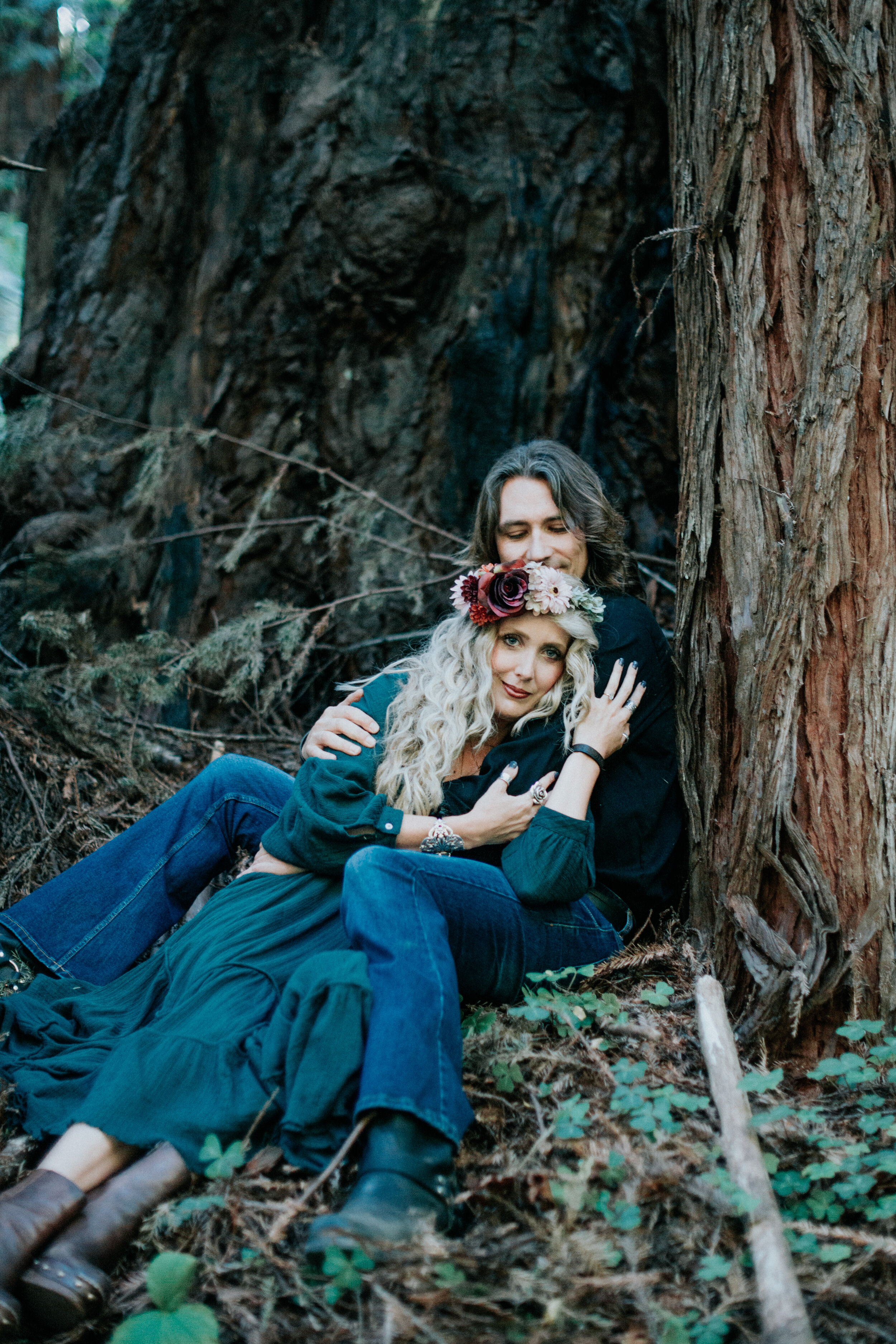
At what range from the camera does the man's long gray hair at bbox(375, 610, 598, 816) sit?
10.1 feet

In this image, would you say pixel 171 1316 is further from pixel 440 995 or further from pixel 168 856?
pixel 168 856

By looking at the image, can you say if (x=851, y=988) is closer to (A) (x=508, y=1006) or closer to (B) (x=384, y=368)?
(A) (x=508, y=1006)

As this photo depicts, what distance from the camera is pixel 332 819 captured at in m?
2.89

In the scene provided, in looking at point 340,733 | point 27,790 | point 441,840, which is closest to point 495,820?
point 441,840

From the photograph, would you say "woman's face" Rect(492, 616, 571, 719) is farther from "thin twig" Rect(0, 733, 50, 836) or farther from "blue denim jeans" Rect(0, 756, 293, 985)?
"thin twig" Rect(0, 733, 50, 836)

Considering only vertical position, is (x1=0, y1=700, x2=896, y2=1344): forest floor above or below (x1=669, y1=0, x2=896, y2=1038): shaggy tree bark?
below

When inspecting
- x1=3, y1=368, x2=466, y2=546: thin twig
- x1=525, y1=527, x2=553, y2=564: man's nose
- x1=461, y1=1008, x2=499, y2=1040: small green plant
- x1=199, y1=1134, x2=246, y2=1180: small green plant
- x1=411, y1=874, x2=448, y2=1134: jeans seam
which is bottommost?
x1=199, y1=1134, x2=246, y2=1180: small green plant

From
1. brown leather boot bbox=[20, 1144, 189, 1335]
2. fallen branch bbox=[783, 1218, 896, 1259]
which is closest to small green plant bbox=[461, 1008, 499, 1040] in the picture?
brown leather boot bbox=[20, 1144, 189, 1335]

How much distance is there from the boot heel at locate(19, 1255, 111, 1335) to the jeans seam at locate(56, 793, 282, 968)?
4.24ft

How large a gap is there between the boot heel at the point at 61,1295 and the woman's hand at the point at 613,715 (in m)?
1.81

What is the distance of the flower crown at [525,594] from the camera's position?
123 inches

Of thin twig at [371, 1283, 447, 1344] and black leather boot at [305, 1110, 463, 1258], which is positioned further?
black leather boot at [305, 1110, 463, 1258]

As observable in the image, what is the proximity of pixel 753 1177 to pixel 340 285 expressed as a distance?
4.69 meters

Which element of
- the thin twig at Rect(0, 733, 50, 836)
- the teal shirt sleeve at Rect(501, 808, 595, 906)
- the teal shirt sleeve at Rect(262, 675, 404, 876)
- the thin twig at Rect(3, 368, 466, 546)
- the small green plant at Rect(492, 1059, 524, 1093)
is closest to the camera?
the small green plant at Rect(492, 1059, 524, 1093)
